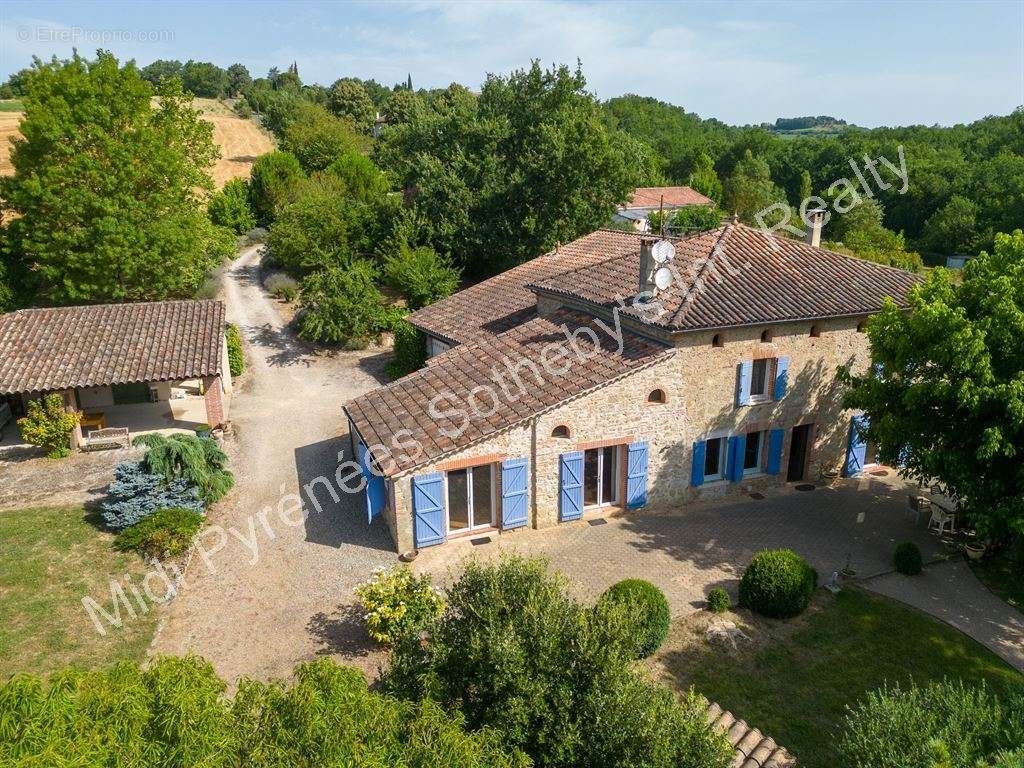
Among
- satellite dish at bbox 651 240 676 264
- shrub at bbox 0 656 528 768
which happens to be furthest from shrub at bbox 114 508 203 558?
satellite dish at bbox 651 240 676 264

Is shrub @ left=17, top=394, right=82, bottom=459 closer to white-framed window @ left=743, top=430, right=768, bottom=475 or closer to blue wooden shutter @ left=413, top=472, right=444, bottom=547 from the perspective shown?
blue wooden shutter @ left=413, top=472, right=444, bottom=547

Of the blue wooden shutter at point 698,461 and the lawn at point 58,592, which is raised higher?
the blue wooden shutter at point 698,461

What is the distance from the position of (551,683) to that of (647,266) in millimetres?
12365

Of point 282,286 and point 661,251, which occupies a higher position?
point 661,251

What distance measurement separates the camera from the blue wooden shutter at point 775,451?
1953 cm

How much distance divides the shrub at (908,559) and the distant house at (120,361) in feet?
→ 63.0

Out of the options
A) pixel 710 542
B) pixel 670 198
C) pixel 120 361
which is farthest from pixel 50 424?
pixel 670 198

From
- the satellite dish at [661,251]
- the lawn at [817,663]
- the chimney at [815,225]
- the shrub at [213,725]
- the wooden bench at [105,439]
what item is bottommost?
the lawn at [817,663]

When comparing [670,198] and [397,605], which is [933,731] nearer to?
[397,605]

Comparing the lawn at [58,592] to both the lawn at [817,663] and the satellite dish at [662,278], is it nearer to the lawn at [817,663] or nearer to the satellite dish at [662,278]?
the lawn at [817,663]

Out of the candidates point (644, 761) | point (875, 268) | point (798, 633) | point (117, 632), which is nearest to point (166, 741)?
point (644, 761)

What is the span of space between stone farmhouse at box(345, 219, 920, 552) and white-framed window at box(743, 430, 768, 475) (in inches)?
1.5

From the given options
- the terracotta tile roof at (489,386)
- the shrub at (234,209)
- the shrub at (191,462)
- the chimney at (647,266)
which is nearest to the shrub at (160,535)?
the shrub at (191,462)

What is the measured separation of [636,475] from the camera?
1816 centimetres
